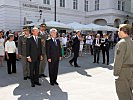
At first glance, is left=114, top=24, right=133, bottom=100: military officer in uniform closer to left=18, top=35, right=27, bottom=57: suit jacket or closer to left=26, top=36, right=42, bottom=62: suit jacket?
left=26, top=36, right=42, bottom=62: suit jacket

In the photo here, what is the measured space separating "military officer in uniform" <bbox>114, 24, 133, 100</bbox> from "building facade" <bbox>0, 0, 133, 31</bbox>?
26.5 meters

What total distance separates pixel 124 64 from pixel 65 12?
3374 centimetres

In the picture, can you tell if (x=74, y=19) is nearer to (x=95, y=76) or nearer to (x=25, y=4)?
(x=25, y=4)

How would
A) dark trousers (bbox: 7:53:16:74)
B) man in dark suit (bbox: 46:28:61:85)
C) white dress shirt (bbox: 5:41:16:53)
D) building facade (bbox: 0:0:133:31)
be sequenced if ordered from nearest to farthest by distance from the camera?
man in dark suit (bbox: 46:28:61:85) → white dress shirt (bbox: 5:41:16:53) → dark trousers (bbox: 7:53:16:74) → building facade (bbox: 0:0:133:31)

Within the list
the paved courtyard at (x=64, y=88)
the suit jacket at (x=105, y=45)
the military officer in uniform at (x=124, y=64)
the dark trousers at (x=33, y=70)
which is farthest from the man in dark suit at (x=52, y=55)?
the suit jacket at (x=105, y=45)

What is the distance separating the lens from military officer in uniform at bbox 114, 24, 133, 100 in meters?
4.34

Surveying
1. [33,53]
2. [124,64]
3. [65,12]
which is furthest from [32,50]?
[65,12]

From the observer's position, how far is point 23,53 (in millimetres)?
9258

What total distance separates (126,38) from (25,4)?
92.2 feet

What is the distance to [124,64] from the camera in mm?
4410

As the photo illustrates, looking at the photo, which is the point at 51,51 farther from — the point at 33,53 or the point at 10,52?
the point at 10,52

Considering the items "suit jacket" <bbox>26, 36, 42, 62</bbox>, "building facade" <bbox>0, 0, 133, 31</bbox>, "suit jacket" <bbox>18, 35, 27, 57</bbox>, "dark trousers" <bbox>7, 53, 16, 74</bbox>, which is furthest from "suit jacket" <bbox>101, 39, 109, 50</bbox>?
"building facade" <bbox>0, 0, 133, 31</bbox>

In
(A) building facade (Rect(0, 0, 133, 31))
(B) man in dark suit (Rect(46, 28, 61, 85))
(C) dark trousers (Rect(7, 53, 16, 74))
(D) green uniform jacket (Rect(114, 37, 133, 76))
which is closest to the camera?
(D) green uniform jacket (Rect(114, 37, 133, 76))

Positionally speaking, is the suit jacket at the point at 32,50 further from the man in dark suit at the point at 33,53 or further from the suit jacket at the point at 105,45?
the suit jacket at the point at 105,45
